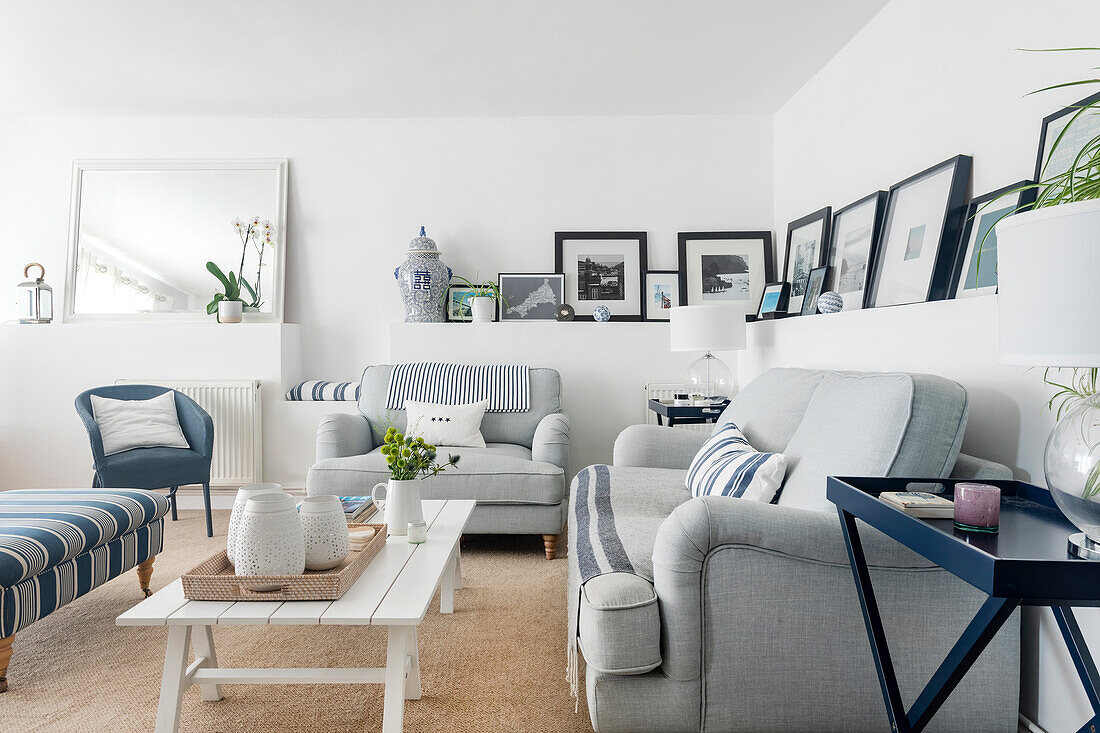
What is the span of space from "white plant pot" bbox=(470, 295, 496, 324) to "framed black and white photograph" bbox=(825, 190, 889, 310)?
6.57 ft

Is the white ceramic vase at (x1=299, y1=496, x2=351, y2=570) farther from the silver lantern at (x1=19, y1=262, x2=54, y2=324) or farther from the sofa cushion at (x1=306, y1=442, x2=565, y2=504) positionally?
the silver lantern at (x1=19, y1=262, x2=54, y2=324)

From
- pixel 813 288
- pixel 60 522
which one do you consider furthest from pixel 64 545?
pixel 813 288

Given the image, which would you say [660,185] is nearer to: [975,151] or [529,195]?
[529,195]

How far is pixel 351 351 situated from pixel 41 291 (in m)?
1.95

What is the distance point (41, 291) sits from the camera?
4352 mm

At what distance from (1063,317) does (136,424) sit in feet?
12.9

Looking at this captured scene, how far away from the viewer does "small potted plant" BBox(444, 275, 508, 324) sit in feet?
14.3

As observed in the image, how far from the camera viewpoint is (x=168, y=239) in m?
4.47

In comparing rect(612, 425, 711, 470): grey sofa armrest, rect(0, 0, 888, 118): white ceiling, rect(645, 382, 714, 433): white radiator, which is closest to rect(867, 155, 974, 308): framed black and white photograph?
rect(0, 0, 888, 118): white ceiling

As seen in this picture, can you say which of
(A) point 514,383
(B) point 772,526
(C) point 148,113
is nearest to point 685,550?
(B) point 772,526

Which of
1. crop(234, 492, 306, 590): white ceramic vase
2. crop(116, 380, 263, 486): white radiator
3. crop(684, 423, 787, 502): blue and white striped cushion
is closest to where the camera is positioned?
crop(234, 492, 306, 590): white ceramic vase

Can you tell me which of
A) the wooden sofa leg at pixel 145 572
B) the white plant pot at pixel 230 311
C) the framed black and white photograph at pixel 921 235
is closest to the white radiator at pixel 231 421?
the white plant pot at pixel 230 311

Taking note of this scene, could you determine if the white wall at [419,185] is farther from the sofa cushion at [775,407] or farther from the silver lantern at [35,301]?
the sofa cushion at [775,407]

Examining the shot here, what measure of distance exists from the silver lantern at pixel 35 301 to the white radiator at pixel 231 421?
0.98m
